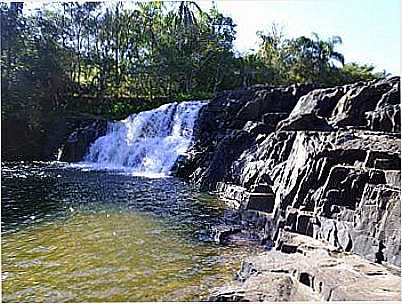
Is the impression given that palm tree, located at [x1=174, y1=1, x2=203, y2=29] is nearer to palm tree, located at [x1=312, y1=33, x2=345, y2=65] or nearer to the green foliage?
the green foliage

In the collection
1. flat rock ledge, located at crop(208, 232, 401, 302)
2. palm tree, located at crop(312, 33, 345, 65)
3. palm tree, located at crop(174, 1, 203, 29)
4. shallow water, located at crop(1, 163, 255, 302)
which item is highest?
palm tree, located at crop(312, 33, 345, 65)

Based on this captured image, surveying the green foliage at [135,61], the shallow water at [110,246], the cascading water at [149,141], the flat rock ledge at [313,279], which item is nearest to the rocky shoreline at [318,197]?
the flat rock ledge at [313,279]

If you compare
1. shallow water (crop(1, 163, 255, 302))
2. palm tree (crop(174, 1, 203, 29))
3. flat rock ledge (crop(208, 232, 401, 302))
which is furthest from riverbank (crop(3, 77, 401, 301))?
palm tree (crop(174, 1, 203, 29))

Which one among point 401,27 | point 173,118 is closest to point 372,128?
point 401,27

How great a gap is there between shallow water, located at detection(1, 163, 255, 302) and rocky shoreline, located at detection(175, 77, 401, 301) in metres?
0.23

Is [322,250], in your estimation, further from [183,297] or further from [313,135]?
[313,135]

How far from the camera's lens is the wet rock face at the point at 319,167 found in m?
2.48

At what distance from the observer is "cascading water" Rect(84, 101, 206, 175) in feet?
23.7

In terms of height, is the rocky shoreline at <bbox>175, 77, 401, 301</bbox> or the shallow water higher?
the rocky shoreline at <bbox>175, 77, 401, 301</bbox>

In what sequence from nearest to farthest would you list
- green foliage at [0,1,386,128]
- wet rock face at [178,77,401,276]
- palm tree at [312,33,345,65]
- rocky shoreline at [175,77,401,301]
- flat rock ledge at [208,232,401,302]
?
flat rock ledge at [208,232,401,302] → rocky shoreline at [175,77,401,301] → wet rock face at [178,77,401,276] → palm tree at [312,33,345,65] → green foliage at [0,1,386,128]

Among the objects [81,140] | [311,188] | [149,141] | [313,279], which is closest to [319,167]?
[311,188]

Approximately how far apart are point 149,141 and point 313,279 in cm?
591

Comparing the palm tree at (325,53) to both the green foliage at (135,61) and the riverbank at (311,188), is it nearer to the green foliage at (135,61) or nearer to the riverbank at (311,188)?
the green foliage at (135,61)

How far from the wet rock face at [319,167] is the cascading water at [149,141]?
0.58m
